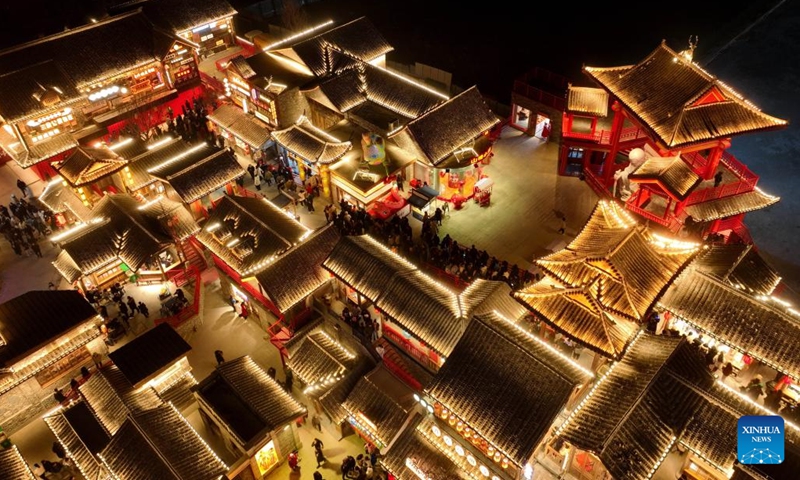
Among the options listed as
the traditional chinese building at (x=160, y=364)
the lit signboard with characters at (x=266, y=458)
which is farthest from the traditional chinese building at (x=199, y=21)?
the lit signboard with characters at (x=266, y=458)

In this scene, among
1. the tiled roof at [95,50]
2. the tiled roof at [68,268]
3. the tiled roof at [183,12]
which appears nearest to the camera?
the tiled roof at [68,268]

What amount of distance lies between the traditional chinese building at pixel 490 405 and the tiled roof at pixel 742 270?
11.3 m

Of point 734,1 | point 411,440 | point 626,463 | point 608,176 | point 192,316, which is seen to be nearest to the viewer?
point 626,463

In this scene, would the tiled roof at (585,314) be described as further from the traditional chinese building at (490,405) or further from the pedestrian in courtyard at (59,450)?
the pedestrian in courtyard at (59,450)

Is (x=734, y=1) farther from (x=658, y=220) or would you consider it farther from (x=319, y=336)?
(x=319, y=336)

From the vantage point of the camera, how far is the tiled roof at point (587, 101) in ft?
131

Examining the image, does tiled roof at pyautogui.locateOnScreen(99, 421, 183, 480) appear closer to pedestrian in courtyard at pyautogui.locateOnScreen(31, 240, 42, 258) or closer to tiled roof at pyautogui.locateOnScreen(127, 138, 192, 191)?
tiled roof at pyautogui.locateOnScreen(127, 138, 192, 191)

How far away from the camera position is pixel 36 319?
100ft

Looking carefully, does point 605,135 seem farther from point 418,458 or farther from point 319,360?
point 418,458

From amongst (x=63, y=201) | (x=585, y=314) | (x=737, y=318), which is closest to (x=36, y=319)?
(x=63, y=201)

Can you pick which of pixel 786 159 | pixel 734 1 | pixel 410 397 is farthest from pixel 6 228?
pixel 734 1

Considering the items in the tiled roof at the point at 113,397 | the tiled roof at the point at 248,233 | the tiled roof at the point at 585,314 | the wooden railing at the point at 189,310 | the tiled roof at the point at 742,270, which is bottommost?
the wooden railing at the point at 189,310

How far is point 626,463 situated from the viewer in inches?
913

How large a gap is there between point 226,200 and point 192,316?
7586 millimetres
